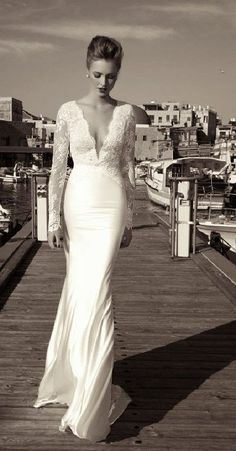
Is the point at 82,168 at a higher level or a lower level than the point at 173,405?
higher

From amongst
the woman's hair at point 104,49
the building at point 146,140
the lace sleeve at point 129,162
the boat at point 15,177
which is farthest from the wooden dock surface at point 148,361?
the building at point 146,140

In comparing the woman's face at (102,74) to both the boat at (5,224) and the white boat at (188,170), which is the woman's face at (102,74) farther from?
the white boat at (188,170)

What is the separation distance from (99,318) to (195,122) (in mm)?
121396

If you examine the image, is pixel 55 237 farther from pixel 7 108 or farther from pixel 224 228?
pixel 7 108

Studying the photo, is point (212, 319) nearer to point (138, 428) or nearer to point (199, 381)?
point (199, 381)

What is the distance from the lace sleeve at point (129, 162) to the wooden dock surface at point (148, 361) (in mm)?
1267

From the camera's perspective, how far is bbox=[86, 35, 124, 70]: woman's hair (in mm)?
3125

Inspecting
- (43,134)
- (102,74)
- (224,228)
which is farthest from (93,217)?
(43,134)

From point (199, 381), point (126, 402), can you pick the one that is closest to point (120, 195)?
point (126, 402)

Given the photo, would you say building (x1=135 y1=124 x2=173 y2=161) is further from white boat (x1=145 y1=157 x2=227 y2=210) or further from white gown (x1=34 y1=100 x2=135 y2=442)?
white gown (x1=34 y1=100 x2=135 y2=442)

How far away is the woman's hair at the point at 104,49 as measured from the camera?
10.3 feet

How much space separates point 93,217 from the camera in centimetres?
324

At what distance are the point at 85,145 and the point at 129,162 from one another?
0.34 meters

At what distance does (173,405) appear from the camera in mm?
3650
